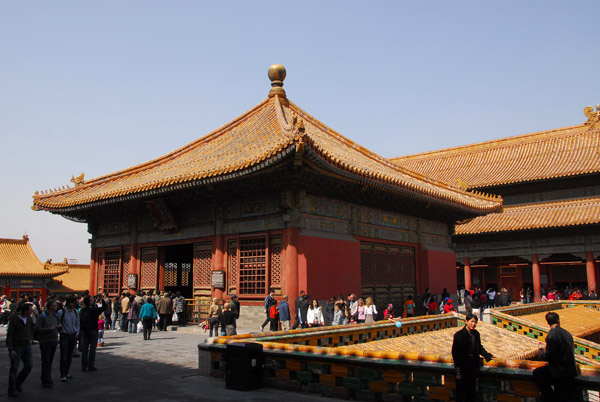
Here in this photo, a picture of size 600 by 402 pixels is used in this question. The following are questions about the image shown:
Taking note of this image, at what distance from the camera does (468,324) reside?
21.7 feet

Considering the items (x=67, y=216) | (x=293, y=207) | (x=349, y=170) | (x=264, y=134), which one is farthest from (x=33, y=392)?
(x=67, y=216)

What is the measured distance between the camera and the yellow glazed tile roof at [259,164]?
13.9m

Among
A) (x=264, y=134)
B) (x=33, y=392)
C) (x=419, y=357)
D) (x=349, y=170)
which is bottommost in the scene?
(x=33, y=392)

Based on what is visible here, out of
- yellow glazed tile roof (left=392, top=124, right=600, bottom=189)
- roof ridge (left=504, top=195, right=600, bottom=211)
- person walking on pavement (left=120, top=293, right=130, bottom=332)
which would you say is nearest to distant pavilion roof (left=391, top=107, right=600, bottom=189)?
yellow glazed tile roof (left=392, top=124, right=600, bottom=189)

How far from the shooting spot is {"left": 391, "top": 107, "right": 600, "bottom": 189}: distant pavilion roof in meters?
32.8

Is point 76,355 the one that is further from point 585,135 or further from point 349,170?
point 585,135

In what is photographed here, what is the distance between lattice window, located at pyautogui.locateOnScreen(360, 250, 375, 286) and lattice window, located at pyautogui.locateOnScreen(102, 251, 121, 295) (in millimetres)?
9304

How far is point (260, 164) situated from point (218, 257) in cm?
426

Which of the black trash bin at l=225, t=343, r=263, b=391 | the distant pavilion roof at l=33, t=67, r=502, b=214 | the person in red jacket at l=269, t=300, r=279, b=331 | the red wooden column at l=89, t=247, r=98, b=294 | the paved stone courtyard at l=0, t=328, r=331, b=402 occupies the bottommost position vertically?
the paved stone courtyard at l=0, t=328, r=331, b=402

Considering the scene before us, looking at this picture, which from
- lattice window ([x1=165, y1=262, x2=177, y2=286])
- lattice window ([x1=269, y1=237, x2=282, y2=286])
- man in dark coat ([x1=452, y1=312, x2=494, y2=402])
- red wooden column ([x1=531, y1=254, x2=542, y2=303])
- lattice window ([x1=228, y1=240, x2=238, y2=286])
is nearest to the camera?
man in dark coat ([x1=452, y1=312, x2=494, y2=402])

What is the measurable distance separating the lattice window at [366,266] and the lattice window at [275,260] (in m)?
3.64

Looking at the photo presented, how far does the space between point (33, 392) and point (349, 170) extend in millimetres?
9552

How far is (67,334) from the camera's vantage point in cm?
926

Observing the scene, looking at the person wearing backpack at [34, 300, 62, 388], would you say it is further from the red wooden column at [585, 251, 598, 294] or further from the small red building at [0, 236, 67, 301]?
the small red building at [0, 236, 67, 301]
